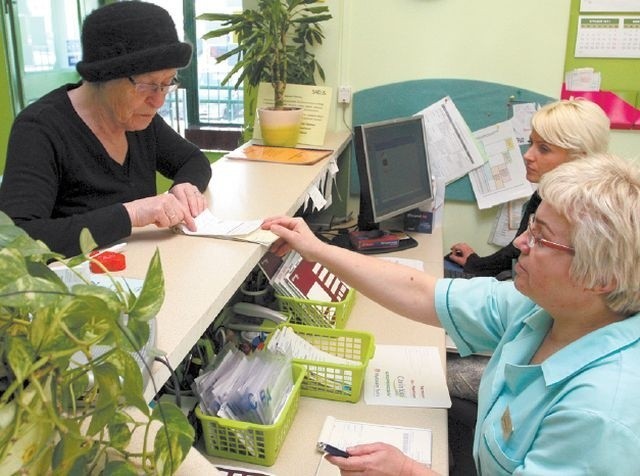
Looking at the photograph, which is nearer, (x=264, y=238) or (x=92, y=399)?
(x=92, y=399)

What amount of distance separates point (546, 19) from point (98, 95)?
1967 millimetres

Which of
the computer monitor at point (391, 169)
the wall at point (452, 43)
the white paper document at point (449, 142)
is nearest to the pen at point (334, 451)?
the computer monitor at point (391, 169)

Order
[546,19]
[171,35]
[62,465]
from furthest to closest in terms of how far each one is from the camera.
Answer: [546,19] → [171,35] → [62,465]

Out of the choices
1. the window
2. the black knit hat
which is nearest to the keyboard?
the black knit hat

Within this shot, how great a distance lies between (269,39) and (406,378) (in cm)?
148

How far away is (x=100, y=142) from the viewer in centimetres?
150

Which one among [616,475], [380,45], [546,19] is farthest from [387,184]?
[616,475]

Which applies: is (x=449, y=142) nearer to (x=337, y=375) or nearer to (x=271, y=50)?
(x=271, y=50)

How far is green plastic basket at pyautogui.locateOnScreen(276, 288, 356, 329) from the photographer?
163 cm

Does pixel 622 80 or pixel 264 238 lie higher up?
pixel 622 80

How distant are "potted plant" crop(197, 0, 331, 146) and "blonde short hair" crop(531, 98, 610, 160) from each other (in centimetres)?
94

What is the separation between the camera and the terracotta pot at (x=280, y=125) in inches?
92.8

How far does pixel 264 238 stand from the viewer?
1315mm

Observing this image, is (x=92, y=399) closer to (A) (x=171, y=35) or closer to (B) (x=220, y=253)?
(B) (x=220, y=253)
